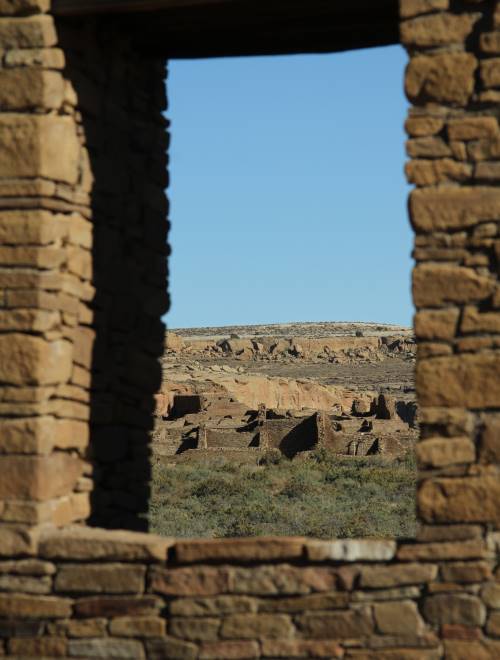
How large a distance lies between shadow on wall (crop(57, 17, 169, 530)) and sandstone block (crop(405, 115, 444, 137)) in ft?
5.80

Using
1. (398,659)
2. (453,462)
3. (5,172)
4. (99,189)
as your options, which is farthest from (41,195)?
(398,659)

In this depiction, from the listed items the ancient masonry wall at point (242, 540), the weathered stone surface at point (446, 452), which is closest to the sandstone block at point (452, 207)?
the ancient masonry wall at point (242, 540)

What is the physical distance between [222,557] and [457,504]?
3.52 feet

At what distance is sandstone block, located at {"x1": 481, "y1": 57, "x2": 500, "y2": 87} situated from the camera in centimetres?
498

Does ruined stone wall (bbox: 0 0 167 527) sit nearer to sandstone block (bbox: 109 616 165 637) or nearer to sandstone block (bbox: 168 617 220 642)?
sandstone block (bbox: 109 616 165 637)

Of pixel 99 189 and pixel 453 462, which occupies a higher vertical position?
pixel 99 189

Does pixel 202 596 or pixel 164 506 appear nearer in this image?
pixel 202 596

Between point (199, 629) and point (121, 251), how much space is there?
218cm

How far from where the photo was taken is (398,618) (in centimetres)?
489

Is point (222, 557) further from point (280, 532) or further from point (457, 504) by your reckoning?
point (280, 532)

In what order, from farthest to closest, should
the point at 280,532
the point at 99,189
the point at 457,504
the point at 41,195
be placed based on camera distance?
the point at 280,532, the point at 99,189, the point at 41,195, the point at 457,504

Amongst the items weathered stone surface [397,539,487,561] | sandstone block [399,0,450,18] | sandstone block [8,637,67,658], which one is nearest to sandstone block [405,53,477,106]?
sandstone block [399,0,450,18]

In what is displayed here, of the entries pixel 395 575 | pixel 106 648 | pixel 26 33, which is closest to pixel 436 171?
pixel 395 575

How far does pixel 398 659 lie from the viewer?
16.0ft
